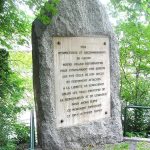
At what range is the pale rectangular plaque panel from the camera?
5520 mm

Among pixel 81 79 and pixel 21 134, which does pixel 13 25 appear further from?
pixel 21 134

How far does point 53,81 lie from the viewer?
5410mm

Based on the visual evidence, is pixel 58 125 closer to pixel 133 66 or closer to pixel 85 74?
pixel 85 74

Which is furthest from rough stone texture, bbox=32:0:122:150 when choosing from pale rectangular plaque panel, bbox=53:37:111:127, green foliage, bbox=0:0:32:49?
green foliage, bbox=0:0:32:49

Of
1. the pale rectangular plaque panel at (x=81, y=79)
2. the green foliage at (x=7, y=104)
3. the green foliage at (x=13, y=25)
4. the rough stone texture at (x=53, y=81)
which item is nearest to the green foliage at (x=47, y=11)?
the rough stone texture at (x=53, y=81)

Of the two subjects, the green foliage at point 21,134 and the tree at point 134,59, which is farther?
the tree at point 134,59

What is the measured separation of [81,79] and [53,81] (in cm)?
60

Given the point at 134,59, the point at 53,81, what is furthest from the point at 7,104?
the point at 134,59

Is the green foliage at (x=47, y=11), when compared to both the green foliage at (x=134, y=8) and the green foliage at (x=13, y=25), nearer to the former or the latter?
the green foliage at (x=13, y=25)

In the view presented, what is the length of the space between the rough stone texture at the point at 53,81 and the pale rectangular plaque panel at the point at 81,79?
0.34ft

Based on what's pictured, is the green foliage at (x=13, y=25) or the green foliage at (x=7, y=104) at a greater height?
the green foliage at (x=13, y=25)

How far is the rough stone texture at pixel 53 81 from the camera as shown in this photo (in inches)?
209

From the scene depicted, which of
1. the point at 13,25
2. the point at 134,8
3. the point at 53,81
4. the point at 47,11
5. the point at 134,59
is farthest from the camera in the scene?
the point at 134,59

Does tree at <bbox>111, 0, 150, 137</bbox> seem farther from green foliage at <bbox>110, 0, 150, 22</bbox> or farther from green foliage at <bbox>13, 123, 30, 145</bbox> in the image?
green foliage at <bbox>13, 123, 30, 145</bbox>
